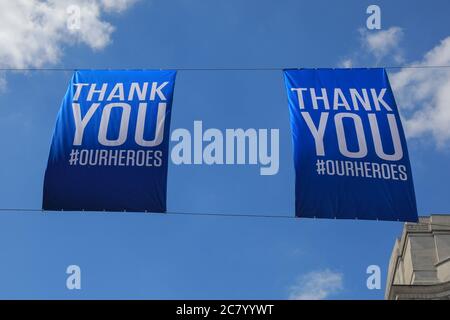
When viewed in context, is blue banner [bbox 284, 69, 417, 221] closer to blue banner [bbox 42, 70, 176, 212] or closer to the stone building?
blue banner [bbox 42, 70, 176, 212]

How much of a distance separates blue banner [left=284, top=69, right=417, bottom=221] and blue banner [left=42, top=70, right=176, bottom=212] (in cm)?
331

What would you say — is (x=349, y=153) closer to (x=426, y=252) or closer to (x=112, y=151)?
(x=112, y=151)

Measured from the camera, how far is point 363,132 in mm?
18672

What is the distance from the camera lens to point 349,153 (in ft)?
60.5

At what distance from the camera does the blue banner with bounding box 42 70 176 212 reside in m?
18.4

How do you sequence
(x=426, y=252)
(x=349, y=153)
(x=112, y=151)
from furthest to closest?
1. (x=426, y=252)
2. (x=112, y=151)
3. (x=349, y=153)

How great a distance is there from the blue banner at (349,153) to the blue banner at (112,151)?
10.9 ft

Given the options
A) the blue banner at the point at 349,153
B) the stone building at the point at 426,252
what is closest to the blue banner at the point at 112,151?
the blue banner at the point at 349,153

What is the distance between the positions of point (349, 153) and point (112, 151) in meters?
5.70

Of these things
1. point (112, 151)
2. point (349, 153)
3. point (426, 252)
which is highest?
point (426, 252)

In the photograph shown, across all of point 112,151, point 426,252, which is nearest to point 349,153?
point 112,151

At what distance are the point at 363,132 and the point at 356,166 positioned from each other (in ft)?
2.99

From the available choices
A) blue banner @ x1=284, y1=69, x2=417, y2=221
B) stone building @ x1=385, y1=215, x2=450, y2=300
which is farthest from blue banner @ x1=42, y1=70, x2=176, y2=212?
stone building @ x1=385, y1=215, x2=450, y2=300

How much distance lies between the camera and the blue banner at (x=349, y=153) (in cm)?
1816
